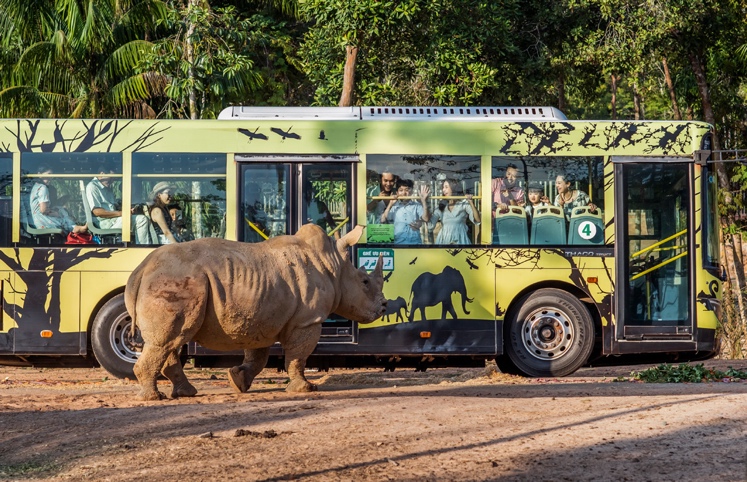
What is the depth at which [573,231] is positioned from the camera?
12.6 m

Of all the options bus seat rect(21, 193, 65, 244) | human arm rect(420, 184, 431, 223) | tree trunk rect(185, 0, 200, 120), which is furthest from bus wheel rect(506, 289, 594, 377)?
tree trunk rect(185, 0, 200, 120)

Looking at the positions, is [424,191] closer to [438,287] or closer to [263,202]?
[438,287]

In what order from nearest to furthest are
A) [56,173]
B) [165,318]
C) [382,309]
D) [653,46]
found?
[165,318] → [382,309] → [56,173] → [653,46]

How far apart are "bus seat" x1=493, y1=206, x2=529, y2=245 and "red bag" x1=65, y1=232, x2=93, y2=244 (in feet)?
15.1

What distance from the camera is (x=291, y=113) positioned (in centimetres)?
1297

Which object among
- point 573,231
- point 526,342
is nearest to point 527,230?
point 573,231

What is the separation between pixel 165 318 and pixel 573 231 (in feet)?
17.1

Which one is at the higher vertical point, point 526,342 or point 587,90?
point 587,90

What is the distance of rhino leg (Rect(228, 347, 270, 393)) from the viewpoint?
10.4m

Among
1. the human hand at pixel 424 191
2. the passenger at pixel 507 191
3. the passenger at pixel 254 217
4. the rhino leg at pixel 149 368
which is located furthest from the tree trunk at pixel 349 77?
the rhino leg at pixel 149 368

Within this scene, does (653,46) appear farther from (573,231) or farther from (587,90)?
(573,231)

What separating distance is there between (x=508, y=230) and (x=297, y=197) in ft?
8.04

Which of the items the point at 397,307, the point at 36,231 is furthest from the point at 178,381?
the point at 36,231

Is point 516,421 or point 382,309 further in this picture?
point 382,309
